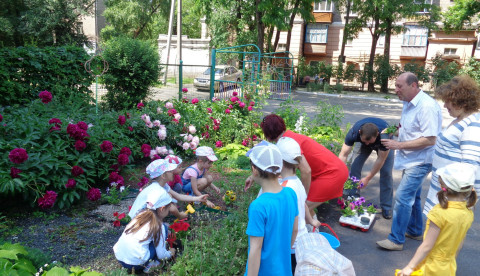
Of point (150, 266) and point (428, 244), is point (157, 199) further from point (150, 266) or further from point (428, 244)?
point (428, 244)

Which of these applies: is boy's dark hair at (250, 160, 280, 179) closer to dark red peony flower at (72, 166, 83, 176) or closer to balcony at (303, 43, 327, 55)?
dark red peony flower at (72, 166, 83, 176)

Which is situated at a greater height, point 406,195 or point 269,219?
point 269,219

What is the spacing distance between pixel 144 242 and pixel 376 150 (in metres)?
3.36

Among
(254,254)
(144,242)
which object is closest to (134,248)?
(144,242)

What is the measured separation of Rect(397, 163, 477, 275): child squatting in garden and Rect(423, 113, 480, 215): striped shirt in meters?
0.46

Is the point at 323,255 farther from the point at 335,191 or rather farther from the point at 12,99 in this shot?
the point at 12,99

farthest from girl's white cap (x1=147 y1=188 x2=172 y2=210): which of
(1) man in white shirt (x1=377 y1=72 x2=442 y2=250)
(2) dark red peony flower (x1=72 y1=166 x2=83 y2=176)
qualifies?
(1) man in white shirt (x1=377 y1=72 x2=442 y2=250)

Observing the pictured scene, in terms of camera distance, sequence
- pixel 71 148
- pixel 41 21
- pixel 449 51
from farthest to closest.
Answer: pixel 449 51
pixel 41 21
pixel 71 148

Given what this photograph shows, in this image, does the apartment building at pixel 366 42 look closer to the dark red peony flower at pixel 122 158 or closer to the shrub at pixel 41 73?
the shrub at pixel 41 73

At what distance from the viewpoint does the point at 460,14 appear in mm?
26438

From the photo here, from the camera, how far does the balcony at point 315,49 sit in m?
34.5

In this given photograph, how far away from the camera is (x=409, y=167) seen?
3.83 metres

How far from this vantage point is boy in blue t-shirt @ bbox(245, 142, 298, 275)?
217cm

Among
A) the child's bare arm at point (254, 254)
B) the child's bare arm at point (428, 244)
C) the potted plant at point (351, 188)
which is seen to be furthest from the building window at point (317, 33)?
the child's bare arm at point (254, 254)
